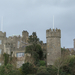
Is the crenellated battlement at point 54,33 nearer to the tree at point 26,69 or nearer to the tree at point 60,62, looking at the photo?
the tree at point 60,62

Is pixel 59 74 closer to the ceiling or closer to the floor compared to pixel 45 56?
closer to the floor

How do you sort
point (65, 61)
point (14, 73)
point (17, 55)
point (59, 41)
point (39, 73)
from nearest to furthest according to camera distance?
point (39, 73)
point (14, 73)
point (65, 61)
point (59, 41)
point (17, 55)

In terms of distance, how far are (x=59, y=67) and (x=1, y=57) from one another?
57.8ft

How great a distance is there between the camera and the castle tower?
64188mm

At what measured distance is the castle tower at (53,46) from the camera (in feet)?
211

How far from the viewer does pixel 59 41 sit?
65062 millimetres

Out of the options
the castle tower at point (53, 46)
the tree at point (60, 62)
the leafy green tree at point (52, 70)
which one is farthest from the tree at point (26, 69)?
the castle tower at point (53, 46)

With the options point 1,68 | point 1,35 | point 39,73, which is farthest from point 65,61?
point 1,35

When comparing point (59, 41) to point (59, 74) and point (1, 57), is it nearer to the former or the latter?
point (59, 74)

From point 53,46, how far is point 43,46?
7.14 meters

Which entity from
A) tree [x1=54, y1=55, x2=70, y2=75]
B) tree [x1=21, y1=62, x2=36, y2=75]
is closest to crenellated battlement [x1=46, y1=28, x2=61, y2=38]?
tree [x1=54, y1=55, x2=70, y2=75]

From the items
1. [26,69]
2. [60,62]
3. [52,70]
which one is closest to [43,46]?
[60,62]

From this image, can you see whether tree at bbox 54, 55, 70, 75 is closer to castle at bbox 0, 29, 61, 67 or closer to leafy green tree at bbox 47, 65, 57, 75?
leafy green tree at bbox 47, 65, 57, 75

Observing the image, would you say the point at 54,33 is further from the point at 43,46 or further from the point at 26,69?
the point at 26,69
